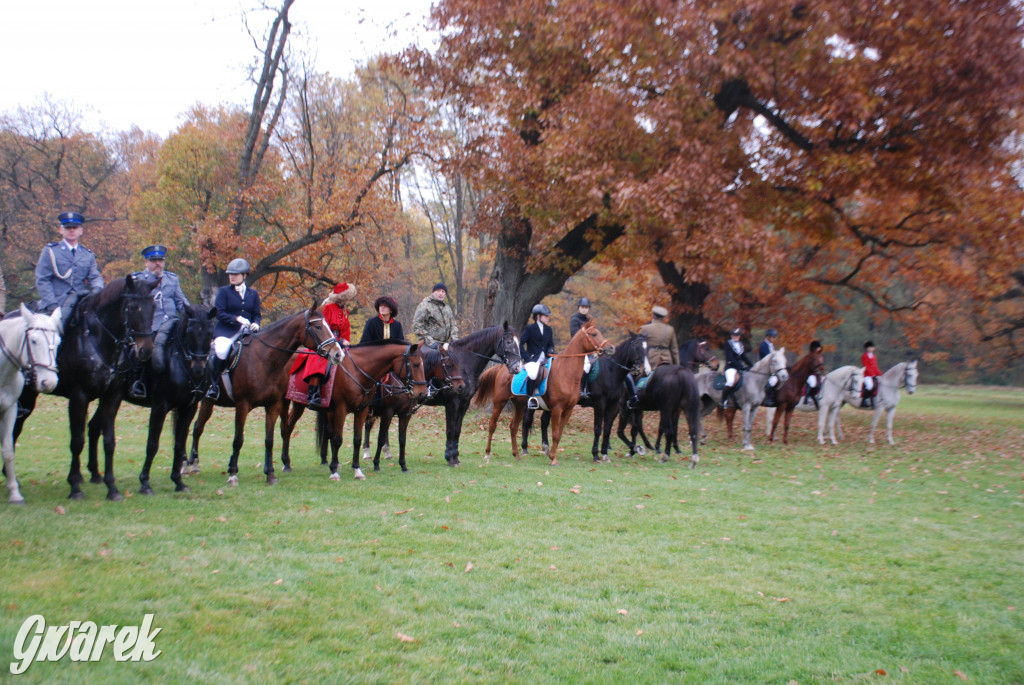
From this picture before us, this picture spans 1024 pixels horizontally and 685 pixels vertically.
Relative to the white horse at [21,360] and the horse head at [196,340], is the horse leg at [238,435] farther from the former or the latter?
the white horse at [21,360]

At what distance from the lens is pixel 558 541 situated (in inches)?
252

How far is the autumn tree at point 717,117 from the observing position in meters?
12.7

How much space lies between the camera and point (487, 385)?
1214 centimetres

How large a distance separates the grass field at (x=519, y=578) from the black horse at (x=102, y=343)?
118 centimetres

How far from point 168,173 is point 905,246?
28481 millimetres

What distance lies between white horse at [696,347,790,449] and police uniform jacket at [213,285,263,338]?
9.82m

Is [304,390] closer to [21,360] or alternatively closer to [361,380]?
[361,380]

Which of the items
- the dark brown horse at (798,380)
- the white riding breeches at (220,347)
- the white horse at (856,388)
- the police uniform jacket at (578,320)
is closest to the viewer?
the white riding breeches at (220,347)

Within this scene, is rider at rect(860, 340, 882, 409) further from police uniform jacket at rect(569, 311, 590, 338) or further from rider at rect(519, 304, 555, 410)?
rider at rect(519, 304, 555, 410)

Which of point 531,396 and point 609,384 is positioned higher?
point 609,384

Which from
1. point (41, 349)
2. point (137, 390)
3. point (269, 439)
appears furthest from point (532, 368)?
point (41, 349)

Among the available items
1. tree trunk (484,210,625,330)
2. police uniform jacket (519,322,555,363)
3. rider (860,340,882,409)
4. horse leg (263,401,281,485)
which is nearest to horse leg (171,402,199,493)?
horse leg (263,401,281,485)

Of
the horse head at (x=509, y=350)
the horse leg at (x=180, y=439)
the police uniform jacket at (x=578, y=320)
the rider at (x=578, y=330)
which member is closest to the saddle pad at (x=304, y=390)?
the horse leg at (x=180, y=439)

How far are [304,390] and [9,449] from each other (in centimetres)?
325
